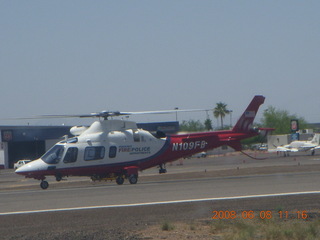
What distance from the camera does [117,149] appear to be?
93.8 feet

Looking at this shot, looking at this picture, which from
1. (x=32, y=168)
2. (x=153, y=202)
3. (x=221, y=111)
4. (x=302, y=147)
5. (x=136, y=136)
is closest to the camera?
(x=153, y=202)

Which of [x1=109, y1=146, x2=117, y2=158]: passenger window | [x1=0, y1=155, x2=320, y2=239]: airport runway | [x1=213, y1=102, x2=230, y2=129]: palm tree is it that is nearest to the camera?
[x1=0, y1=155, x2=320, y2=239]: airport runway

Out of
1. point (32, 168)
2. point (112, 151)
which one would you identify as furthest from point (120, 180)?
point (32, 168)

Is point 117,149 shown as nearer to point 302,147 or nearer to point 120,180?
point 120,180

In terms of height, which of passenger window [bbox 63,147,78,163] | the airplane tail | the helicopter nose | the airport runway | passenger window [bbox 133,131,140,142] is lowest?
the airport runway

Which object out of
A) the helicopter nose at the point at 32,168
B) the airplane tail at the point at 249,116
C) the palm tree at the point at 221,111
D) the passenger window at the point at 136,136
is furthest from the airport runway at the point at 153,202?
the palm tree at the point at 221,111

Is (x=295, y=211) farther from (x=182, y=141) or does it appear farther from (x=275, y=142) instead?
(x=275, y=142)

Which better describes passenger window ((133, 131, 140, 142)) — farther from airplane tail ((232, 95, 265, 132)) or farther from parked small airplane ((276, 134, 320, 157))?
parked small airplane ((276, 134, 320, 157))

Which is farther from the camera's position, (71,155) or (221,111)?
(221,111)

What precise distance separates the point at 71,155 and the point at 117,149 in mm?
2299

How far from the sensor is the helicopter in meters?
27.7

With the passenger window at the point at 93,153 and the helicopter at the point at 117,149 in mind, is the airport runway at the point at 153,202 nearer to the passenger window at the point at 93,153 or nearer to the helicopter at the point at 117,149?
the helicopter at the point at 117,149

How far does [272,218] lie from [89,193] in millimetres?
10672

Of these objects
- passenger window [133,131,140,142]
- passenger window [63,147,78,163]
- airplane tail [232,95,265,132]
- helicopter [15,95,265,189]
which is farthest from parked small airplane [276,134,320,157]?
passenger window [63,147,78,163]
